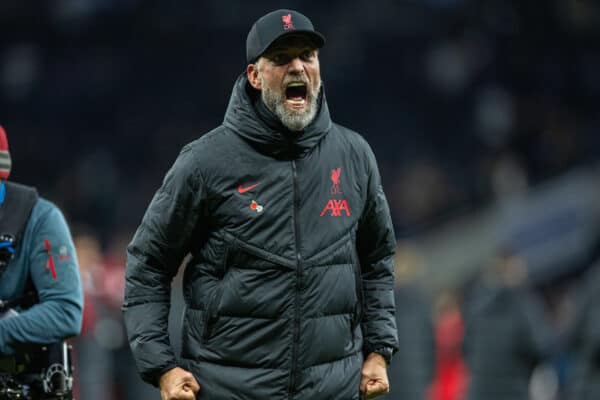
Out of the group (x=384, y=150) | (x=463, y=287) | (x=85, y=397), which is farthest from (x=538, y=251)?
(x=85, y=397)

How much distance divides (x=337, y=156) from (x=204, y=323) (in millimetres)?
874

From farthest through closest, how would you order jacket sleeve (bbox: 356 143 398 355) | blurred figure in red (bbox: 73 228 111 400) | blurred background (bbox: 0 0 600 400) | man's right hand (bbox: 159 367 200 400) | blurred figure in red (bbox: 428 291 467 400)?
blurred background (bbox: 0 0 600 400) < blurred figure in red (bbox: 428 291 467 400) < blurred figure in red (bbox: 73 228 111 400) < jacket sleeve (bbox: 356 143 398 355) < man's right hand (bbox: 159 367 200 400)

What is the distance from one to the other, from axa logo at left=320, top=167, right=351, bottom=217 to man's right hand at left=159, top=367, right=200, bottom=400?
842 millimetres

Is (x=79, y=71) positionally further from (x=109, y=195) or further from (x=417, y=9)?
(x=417, y=9)

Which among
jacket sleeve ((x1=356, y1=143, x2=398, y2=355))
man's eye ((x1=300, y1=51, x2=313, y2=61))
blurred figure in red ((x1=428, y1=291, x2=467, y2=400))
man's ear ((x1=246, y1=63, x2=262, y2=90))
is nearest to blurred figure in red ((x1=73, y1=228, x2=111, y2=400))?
blurred figure in red ((x1=428, y1=291, x2=467, y2=400))

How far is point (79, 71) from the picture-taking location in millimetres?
20406

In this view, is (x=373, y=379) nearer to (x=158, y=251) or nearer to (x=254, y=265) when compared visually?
(x=254, y=265)

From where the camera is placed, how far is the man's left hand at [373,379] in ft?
17.1

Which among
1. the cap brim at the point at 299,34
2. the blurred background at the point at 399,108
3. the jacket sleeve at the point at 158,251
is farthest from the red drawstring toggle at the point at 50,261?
the blurred background at the point at 399,108

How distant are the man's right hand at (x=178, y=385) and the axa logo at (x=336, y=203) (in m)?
0.84

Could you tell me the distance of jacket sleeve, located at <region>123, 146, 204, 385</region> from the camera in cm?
503

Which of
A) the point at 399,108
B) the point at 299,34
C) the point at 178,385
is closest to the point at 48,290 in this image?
the point at 178,385

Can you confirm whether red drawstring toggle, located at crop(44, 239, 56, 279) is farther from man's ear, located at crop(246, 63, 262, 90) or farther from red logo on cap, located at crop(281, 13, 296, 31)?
red logo on cap, located at crop(281, 13, 296, 31)

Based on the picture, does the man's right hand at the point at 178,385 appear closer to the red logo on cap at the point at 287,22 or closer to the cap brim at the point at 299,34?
the cap brim at the point at 299,34
